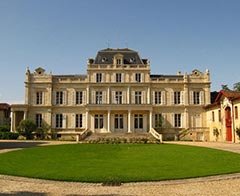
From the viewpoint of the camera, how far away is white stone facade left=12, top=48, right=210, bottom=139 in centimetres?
4169

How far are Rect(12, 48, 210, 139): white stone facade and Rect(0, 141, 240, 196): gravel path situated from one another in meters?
31.7

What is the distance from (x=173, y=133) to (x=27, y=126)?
2198cm

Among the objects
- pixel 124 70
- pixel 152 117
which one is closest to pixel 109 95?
pixel 124 70

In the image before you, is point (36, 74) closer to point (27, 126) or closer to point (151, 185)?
point (27, 126)

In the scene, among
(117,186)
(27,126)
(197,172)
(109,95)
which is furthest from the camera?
(109,95)

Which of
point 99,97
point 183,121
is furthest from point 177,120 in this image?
point 99,97

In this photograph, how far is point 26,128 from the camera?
1524 inches

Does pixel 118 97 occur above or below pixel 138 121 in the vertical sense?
above

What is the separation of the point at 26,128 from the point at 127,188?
33.1 meters

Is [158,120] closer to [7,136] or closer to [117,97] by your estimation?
[117,97]

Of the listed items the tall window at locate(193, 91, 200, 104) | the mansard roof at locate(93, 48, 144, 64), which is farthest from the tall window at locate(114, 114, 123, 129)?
→ the tall window at locate(193, 91, 200, 104)

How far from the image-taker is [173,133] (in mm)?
42344

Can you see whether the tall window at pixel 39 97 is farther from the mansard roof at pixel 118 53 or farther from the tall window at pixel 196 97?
the tall window at pixel 196 97

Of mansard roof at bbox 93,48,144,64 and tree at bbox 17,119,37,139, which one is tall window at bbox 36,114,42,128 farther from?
mansard roof at bbox 93,48,144,64
